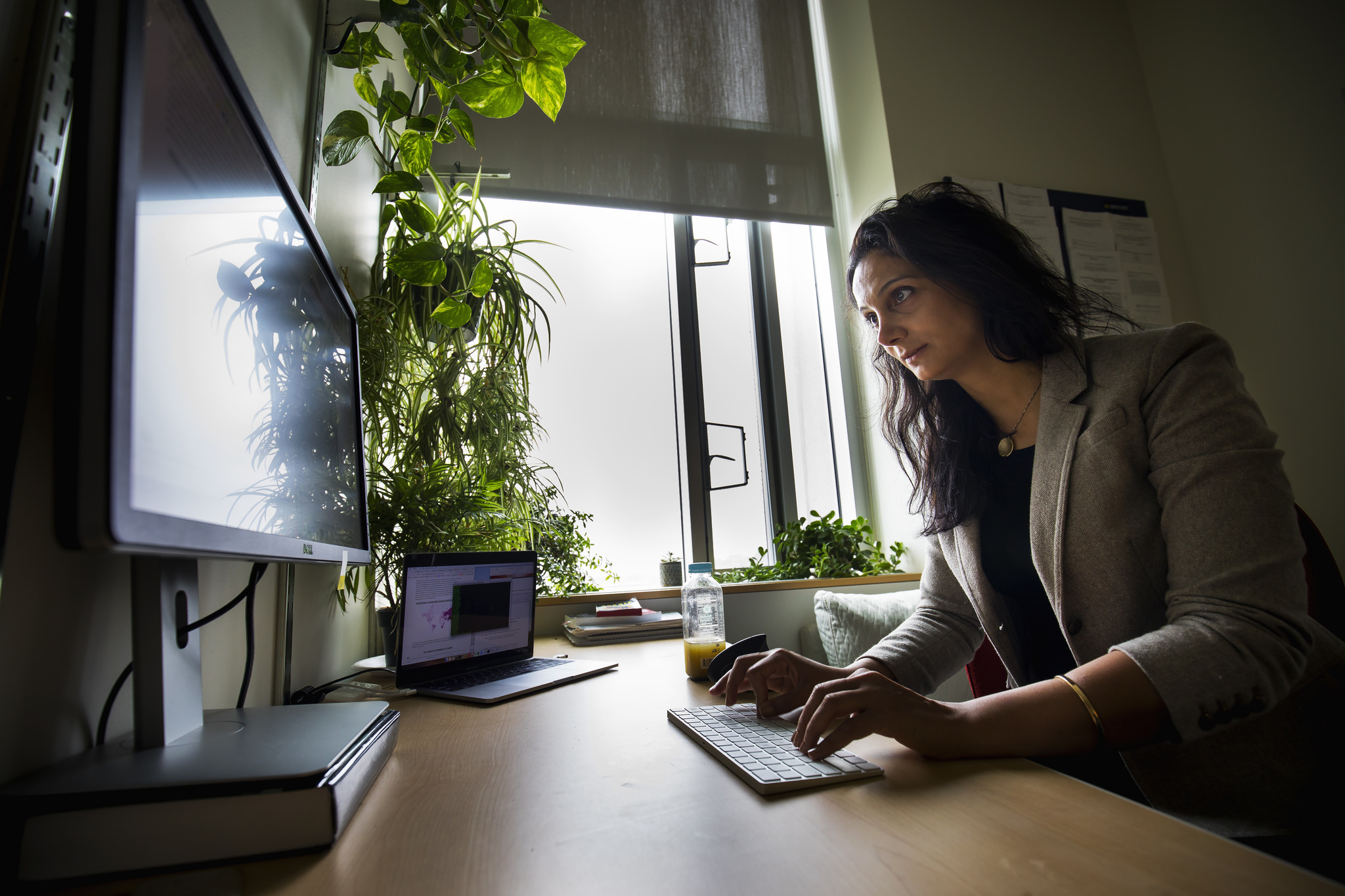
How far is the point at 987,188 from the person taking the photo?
2449 millimetres

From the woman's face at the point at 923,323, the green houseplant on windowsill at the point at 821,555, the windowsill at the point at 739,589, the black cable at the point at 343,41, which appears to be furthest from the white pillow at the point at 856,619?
the black cable at the point at 343,41

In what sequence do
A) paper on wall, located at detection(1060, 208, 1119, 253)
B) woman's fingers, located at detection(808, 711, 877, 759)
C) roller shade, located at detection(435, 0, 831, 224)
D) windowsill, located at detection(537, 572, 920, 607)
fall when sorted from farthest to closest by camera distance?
1. paper on wall, located at detection(1060, 208, 1119, 253)
2. roller shade, located at detection(435, 0, 831, 224)
3. windowsill, located at detection(537, 572, 920, 607)
4. woman's fingers, located at detection(808, 711, 877, 759)

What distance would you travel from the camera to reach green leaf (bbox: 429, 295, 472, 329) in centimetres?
143

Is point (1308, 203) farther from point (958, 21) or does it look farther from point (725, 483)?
point (725, 483)

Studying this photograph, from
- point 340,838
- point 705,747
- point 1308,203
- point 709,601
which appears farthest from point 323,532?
point 1308,203

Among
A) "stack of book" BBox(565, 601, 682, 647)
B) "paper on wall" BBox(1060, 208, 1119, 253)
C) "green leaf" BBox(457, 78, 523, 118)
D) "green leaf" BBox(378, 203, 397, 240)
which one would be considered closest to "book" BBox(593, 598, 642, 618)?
"stack of book" BBox(565, 601, 682, 647)

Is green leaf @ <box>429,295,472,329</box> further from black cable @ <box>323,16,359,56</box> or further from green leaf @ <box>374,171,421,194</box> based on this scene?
black cable @ <box>323,16,359,56</box>

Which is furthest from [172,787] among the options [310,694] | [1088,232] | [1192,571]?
[1088,232]

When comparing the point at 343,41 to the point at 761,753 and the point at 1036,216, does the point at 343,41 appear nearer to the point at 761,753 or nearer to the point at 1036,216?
the point at 761,753

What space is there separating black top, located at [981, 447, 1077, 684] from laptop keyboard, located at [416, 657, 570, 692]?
840 millimetres

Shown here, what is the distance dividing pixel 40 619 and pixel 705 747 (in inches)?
23.5

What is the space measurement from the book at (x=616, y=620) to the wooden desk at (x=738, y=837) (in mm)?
1025

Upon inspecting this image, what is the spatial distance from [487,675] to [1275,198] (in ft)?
10.6

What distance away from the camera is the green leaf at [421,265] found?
134 centimetres
